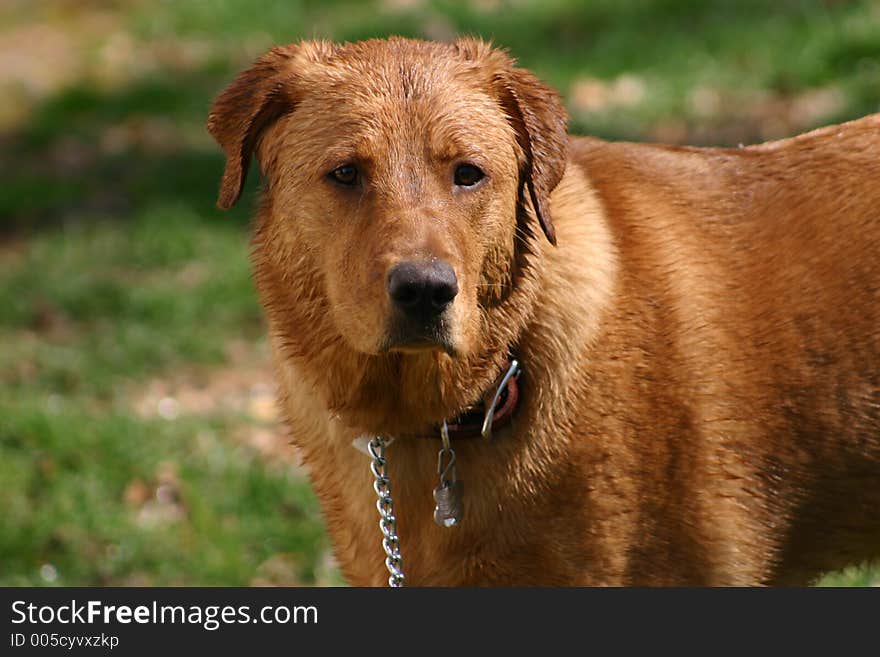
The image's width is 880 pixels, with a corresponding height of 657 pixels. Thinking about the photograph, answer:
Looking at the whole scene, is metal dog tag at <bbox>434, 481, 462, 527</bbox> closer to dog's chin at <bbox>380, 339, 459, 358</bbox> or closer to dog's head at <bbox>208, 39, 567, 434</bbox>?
dog's head at <bbox>208, 39, 567, 434</bbox>

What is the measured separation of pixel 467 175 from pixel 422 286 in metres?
0.43

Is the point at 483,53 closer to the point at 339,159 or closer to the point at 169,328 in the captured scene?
the point at 339,159

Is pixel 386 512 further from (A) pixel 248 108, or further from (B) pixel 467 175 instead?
(A) pixel 248 108

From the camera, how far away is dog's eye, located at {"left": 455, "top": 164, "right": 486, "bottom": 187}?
3.21 meters

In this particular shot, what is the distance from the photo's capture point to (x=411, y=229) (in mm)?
3016

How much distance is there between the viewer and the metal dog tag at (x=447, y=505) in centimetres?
329

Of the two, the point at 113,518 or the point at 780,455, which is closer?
the point at 780,455

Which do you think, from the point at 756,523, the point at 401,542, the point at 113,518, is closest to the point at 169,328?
the point at 113,518

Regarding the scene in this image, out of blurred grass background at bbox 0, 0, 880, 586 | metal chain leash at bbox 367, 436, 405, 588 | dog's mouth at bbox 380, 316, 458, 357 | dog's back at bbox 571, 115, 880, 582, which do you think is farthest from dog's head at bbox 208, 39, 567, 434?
blurred grass background at bbox 0, 0, 880, 586

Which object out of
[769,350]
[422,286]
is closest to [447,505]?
[422,286]

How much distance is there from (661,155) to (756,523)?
1.12 m

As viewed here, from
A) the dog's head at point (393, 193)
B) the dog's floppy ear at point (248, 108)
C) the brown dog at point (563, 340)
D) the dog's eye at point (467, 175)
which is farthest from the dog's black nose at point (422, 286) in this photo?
the dog's floppy ear at point (248, 108)

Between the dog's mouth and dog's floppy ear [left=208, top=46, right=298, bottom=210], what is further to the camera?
dog's floppy ear [left=208, top=46, right=298, bottom=210]

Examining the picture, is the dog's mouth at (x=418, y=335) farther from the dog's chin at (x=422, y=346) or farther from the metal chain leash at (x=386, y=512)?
the metal chain leash at (x=386, y=512)
